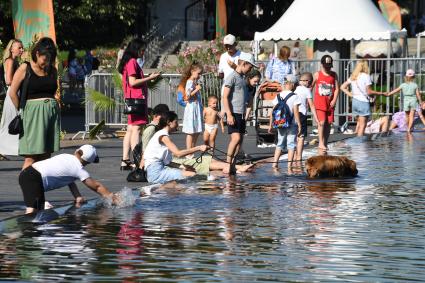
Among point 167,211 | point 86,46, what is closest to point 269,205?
point 167,211

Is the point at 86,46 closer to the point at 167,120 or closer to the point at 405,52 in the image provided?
the point at 405,52

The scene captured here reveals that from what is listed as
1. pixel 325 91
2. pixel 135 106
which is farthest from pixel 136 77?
pixel 325 91

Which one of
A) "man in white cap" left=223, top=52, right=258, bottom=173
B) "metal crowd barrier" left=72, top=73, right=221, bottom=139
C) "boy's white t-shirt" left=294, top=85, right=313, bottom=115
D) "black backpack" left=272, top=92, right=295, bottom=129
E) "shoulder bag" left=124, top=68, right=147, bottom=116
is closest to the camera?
"man in white cap" left=223, top=52, right=258, bottom=173

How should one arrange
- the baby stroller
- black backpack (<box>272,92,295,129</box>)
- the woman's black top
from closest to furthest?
the woman's black top
black backpack (<box>272,92,295,129</box>)
the baby stroller

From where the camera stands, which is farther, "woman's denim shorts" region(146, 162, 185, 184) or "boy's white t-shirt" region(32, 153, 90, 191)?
"woman's denim shorts" region(146, 162, 185, 184)

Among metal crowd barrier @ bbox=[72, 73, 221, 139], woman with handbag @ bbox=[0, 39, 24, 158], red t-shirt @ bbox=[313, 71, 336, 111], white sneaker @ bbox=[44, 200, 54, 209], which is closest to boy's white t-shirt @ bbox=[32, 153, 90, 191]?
white sneaker @ bbox=[44, 200, 54, 209]

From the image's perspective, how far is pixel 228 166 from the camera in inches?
686

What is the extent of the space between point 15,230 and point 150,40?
34.9 m

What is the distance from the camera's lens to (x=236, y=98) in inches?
688

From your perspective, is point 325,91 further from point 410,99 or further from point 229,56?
point 410,99

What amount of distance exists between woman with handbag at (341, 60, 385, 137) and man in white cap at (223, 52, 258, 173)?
25.4ft

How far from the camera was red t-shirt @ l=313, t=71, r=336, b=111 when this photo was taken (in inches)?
846

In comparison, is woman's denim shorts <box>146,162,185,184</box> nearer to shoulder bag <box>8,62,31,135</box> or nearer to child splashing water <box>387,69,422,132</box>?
shoulder bag <box>8,62,31,135</box>

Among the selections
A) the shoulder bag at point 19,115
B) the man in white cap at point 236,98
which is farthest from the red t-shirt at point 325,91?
the shoulder bag at point 19,115
